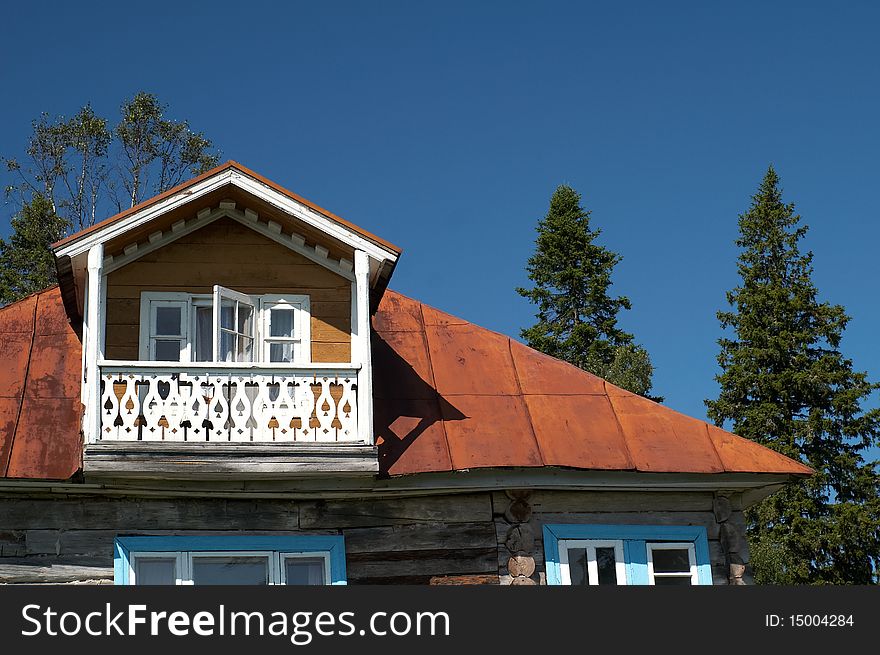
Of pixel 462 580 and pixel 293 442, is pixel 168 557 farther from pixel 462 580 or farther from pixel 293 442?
pixel 462 580

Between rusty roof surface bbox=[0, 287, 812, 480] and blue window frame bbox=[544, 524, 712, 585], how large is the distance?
747 mm

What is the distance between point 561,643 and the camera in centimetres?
1190

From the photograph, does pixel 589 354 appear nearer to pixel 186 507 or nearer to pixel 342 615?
pixel 186 507

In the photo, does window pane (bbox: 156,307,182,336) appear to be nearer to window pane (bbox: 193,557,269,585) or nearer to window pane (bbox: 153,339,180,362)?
window pane (bbox: 153,339,180,362)

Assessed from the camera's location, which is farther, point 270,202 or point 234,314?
point 234,314

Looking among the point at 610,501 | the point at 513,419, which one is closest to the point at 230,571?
the point at 513,419

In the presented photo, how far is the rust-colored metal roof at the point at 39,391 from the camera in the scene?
13883 millimetres

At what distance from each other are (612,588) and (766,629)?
1484mm

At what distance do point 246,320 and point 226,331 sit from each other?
1.10 feet

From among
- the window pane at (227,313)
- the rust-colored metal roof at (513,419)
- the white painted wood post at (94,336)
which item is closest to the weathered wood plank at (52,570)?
the white painted wood post at (94,336)

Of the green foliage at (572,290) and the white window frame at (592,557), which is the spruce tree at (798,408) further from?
the white window frame at (592,557)

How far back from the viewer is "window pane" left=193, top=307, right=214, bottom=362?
49.4 ft

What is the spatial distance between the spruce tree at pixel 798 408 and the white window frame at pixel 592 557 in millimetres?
16439

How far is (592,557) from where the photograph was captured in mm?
14695
